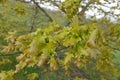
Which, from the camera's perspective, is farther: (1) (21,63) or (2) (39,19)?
(2) (39,19)

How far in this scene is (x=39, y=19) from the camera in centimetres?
647

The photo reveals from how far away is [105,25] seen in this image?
188 inches

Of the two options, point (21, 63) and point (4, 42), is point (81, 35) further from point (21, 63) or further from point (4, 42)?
point (4, 42)

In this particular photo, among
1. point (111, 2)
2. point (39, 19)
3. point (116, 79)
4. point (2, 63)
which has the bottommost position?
point (116, 79)

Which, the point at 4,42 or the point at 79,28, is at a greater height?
the point at 79,28

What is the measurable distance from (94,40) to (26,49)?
1.91 ft

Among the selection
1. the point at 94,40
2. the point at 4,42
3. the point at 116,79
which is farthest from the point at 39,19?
the point at 94,40

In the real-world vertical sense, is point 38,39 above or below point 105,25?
above

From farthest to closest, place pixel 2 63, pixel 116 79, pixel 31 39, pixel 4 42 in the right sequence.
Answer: pixel 116 79, pixel 4 42, pixel 2 63, pixel 31 39

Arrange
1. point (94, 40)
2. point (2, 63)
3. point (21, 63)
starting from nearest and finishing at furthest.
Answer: point (94, 40) < point (21, 63) < point (2, 63)

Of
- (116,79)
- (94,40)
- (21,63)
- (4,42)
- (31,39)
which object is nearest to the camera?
(94,40)

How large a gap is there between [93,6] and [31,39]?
2.72 m

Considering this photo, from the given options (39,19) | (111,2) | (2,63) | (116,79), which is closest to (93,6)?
(111,2)

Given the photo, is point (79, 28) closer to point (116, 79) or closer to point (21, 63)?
point (21, 63)
